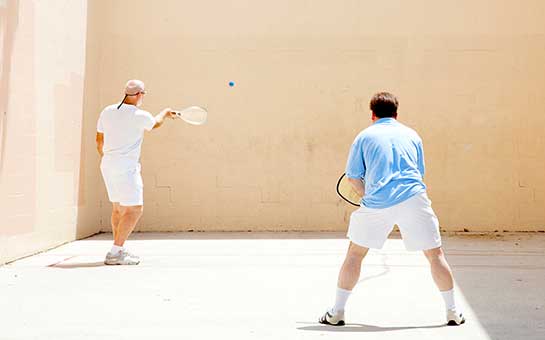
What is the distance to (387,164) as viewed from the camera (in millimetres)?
3990

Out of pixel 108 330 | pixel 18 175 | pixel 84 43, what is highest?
pixel 84 43

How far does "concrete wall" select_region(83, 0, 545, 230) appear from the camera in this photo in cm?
874

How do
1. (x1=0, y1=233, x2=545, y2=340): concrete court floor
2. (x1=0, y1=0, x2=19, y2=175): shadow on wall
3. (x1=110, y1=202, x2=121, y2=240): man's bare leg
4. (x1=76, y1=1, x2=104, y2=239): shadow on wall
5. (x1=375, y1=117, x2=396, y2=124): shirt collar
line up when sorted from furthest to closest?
(x1=76, y1=1, x2=104, y2=239): shadow on wall < (x1=110, y1=202, x2=121, y2=240): man's bare leg < (x1=0, y1=0, x2=19, y2=175): shadow on wall < (x1=375, y1=117, x2=396, y2=124): shirt collar < (x1=0, y1=233, x2=545, y2=340): concrete court floor

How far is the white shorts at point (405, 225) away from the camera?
3969mm

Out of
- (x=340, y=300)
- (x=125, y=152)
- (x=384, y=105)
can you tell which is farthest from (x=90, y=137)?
(x=340, y=300)

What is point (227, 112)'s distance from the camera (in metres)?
8.84

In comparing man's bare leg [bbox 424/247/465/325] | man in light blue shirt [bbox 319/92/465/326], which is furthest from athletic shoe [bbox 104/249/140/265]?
man's bare leg [bbox 424/247/465/325]

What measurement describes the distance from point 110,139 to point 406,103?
3888 millimetres

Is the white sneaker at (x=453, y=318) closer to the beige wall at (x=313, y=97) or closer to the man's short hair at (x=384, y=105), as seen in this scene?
the man's short hair at (x=384, y=105)

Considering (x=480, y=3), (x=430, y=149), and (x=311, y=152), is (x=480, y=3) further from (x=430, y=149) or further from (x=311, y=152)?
(x=311, y=152)

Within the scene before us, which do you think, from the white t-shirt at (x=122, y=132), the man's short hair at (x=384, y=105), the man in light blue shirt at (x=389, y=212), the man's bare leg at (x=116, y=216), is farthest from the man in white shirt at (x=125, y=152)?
the man in light blue shirt at (x=389, y=212)

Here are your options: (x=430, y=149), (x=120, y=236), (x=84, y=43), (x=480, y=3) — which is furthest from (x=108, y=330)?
(x=480, y=3)

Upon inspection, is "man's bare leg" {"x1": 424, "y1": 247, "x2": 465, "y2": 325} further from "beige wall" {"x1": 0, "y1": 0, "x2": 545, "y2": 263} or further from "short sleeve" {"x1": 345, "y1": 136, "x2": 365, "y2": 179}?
"beige wall" {"x1": 0, "y1": 0, "x2": 545, "y2": 263}

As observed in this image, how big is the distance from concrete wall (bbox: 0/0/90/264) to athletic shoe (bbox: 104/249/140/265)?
844mm
